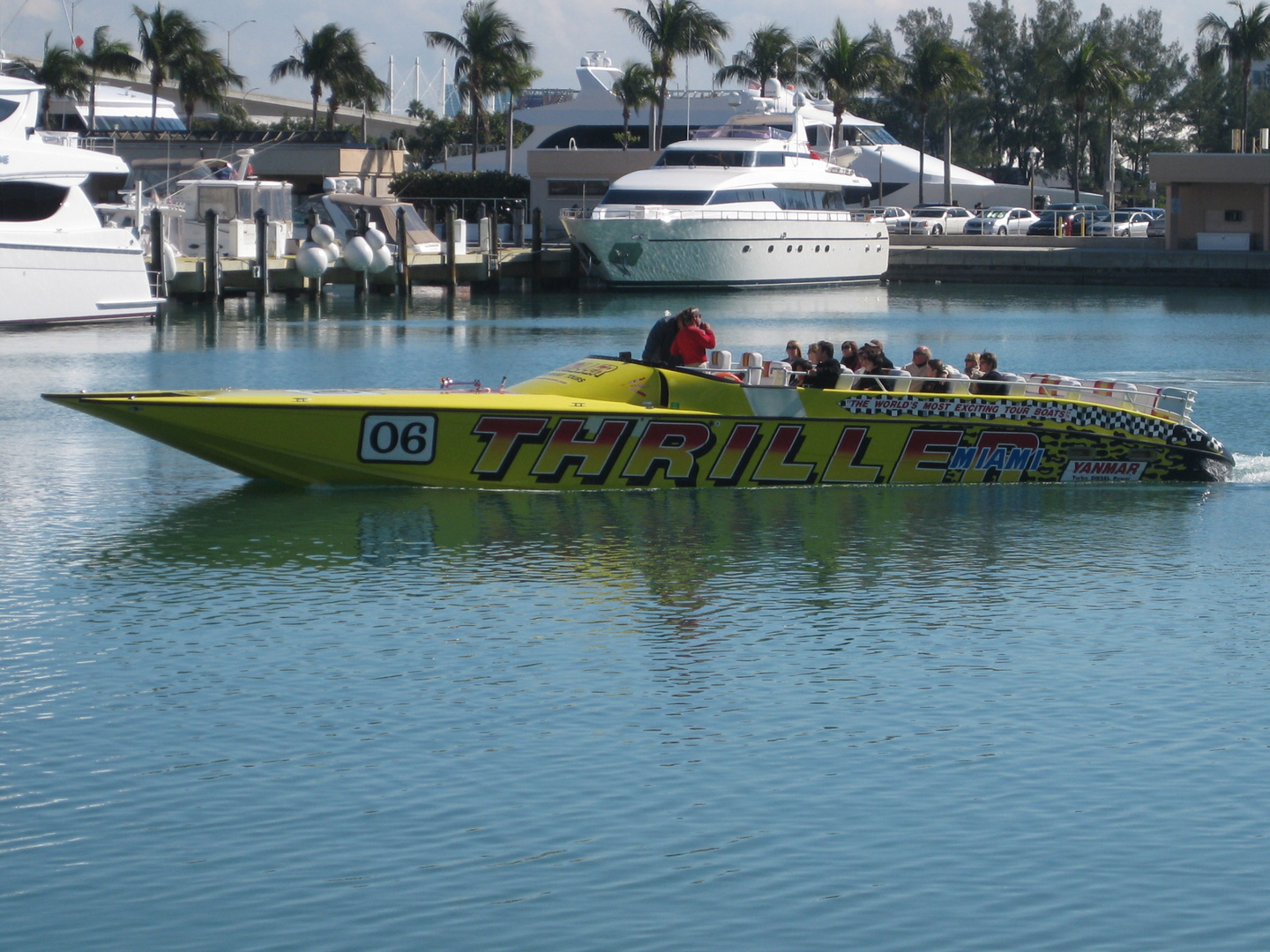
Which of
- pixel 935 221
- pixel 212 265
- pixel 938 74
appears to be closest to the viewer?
pixel 212 265

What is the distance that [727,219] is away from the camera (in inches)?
2211

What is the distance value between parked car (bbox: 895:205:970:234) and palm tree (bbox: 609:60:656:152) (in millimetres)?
13805

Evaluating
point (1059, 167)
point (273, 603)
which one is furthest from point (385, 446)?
point (1059, 167)

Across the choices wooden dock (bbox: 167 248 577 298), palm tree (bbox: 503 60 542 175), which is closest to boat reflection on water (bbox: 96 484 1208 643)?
wooden dock (bbox: 167 248 577 298)

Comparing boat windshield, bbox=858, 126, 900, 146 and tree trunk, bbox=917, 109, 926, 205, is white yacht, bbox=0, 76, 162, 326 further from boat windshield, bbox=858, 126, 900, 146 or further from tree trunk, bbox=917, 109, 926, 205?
tree trunk, bbox=917, 109, 926, 205

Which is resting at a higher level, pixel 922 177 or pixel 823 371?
pixel 922 177

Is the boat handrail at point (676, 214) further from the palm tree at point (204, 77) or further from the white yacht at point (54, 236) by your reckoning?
the palm tree at point (204, 77)

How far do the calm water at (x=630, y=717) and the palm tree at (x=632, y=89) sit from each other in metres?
62.8

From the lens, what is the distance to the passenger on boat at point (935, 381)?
18.3 meters

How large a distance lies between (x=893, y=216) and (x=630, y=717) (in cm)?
6989

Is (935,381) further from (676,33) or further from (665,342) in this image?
(676,33)

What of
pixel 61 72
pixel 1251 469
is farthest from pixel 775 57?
pixel 1251 469

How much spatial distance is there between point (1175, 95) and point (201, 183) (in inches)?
3121

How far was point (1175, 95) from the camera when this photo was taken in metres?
112
